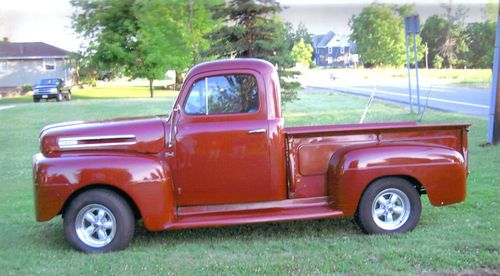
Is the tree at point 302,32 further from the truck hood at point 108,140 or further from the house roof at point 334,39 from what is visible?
the truck hood at point 108,140

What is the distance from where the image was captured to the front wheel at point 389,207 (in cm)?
561

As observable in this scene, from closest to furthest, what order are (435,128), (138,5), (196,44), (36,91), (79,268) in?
(79,268) < (435,128) < (138,5) < (196,44) < (36,91)

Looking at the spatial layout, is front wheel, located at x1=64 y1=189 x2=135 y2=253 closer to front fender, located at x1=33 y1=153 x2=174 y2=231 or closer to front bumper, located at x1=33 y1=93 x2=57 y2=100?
front fender, located at x1=33 y1=153 x2=174 y2=231

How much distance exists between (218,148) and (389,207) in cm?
186

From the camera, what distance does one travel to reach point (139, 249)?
5.51 meters

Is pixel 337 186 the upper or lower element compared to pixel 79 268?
upper

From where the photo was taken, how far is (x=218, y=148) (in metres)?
5.47

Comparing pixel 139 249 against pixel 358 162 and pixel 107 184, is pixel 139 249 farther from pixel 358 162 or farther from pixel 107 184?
pixel 358 162

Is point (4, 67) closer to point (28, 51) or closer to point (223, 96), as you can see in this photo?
point (28, 51)

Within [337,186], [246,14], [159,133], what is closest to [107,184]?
[159,133]

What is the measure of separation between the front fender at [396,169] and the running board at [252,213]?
228mm

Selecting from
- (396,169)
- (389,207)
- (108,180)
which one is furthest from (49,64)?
(396,169)

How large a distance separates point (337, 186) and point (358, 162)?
0.32m

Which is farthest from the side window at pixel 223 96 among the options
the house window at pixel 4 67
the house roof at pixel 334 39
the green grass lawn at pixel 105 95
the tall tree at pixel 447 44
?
the house window at pixel 4 67
